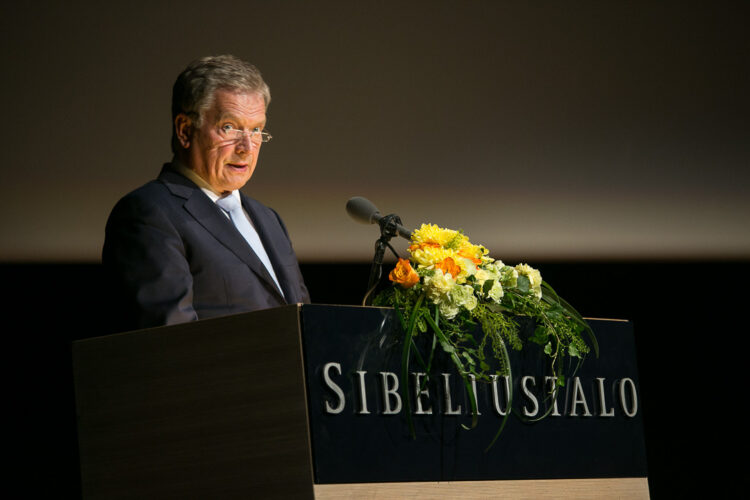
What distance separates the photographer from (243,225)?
2.49 m

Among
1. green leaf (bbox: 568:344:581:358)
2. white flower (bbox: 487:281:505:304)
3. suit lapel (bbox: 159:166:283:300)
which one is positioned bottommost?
green leaf (bbox: 568:344:581:358)

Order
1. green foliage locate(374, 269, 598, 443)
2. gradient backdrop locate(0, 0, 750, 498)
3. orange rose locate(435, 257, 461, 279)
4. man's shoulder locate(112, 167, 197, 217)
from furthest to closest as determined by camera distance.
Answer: gradient backdrop locate(0, 0, 750, 498) → man's shoulder locate(112, 167, 197, 217) → orange rose locate(435, 257, 461, 279) → green foliage locate(374, 269, 598, 443)

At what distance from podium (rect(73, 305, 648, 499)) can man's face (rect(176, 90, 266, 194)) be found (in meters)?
0.67

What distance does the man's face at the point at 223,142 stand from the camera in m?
2.44

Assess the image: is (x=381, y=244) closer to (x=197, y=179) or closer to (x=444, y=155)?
(x=197, y=179)

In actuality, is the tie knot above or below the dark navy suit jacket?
above

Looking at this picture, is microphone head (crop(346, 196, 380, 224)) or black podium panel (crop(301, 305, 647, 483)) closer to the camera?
black podium panel (crop(301, 305, 647, 483))

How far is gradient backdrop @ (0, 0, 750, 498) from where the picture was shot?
11.6ft

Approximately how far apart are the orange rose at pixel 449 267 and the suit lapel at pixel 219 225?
20.0 inches

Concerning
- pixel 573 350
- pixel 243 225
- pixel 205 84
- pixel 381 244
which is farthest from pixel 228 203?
pixel 573 350

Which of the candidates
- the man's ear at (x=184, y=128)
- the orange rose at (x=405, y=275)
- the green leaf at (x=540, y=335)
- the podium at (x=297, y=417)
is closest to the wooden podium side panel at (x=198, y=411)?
the podium at (x=297, y=417)

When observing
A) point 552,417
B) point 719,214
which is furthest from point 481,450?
point 719,214

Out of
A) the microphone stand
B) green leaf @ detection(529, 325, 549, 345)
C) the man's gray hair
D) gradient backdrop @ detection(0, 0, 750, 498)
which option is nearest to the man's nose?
the man's gray hair

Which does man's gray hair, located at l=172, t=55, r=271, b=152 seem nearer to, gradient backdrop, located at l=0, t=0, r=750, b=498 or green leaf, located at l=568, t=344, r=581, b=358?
green leaf, located at l=568, t=344, r=581, b=358
